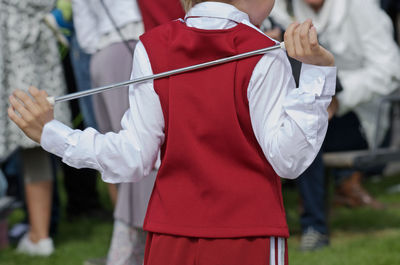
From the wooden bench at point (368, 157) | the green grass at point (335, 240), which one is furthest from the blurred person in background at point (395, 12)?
the wooden bench at point (368, 157)

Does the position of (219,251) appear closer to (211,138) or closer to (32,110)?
(211,138)

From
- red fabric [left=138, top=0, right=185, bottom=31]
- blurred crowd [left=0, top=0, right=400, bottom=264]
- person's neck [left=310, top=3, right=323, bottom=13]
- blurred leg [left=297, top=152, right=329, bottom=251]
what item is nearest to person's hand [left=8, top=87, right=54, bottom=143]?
red fabric [left=138, top=0, right=185, bottom=31]

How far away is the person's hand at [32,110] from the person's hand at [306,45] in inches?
23.7

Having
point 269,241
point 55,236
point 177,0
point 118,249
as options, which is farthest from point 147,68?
point 55,236

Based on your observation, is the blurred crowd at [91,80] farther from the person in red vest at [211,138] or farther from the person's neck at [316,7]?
the person in red vest at [211,138]

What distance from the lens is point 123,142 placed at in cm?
193

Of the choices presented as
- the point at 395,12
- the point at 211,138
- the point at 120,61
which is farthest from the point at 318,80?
the point at 395,12

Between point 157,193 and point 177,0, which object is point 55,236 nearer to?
point 177,0

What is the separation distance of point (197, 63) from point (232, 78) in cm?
10

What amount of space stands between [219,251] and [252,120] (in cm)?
32

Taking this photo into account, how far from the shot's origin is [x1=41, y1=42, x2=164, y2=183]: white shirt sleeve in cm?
192

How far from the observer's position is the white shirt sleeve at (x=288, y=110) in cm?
176

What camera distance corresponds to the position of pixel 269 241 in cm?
188

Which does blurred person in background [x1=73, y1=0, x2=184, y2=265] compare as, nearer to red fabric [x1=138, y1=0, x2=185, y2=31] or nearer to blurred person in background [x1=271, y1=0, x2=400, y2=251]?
red fabric [x1=138, y1=0, x2=185, y2=31]
